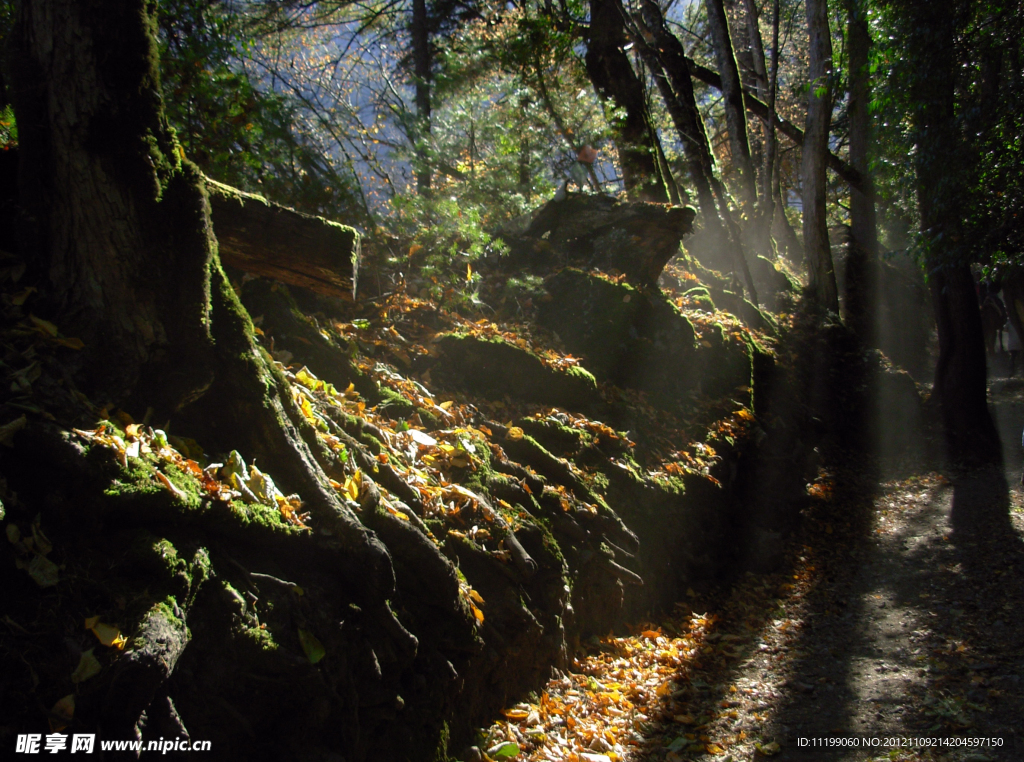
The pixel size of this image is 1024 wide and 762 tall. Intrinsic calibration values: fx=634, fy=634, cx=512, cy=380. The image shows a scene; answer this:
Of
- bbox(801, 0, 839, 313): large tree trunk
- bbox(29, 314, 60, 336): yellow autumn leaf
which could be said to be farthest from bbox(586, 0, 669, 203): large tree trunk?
bbox(29, 314, 60, 336): yellow autumn leaf

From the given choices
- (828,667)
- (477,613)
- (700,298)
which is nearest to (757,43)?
(700,298)

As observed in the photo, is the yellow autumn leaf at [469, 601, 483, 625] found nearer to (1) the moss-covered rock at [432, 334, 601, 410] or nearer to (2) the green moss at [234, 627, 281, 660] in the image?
(2) the green moss at [234, 627, 281, 660]

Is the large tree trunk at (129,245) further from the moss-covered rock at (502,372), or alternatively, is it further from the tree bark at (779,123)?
the tree bark at (779,123)

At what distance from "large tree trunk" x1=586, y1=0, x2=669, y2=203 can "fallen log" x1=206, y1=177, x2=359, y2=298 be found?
8.20 metres

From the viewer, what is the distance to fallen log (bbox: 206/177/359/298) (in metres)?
4.23

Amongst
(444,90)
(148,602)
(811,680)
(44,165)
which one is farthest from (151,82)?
(444,90)

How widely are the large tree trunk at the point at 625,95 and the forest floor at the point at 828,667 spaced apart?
711 cm

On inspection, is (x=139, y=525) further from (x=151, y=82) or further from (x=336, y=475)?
(x=151, y=82)

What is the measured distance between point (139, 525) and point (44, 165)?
5.99ft

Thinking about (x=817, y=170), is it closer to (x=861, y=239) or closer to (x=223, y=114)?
(x=861, y=239)

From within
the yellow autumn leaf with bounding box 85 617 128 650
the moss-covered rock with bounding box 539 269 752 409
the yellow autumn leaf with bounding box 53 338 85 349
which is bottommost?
the yellow autumn leaf with bounding box 85 617 128 650

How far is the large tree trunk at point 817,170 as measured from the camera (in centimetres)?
1201

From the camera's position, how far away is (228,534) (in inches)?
111

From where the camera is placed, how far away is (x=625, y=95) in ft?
38.1
